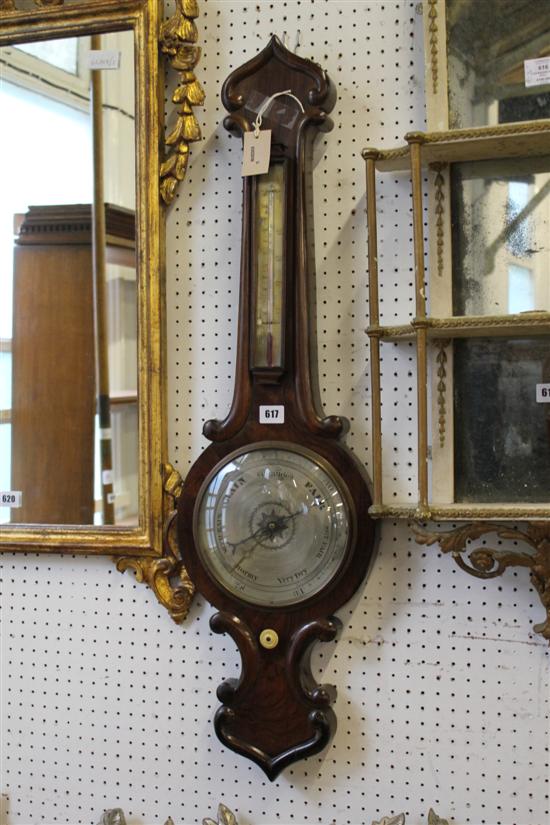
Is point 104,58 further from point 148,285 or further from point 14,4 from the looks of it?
point 148,285

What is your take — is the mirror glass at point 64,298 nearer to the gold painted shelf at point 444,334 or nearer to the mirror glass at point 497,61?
the gold painted shelf at point 444,334

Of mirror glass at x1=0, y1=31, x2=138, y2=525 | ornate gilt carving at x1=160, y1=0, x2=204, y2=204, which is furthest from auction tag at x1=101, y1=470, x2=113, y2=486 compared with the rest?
ornate gilt carving at x1=160, y1=0, x2=204, y2=204

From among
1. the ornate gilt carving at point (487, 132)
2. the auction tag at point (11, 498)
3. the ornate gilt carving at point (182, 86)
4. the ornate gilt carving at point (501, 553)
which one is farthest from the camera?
the auction tag at point (11, 498)

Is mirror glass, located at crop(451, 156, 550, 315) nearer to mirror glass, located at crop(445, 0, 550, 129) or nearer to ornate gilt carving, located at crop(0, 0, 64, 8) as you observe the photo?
mirror glass, located at crop(445, 0, 550, 129)

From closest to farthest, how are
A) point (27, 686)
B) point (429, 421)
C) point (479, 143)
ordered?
point (479, 143) → point (429, 421) → point (27, 686)

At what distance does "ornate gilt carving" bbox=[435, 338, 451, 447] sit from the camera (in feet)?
4.25

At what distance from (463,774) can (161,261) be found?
0.93 meters

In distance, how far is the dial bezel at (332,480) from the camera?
1.30 meters

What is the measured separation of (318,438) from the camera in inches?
52.2

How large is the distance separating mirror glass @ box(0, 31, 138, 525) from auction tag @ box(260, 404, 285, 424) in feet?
0.79

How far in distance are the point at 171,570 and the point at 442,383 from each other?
530mm

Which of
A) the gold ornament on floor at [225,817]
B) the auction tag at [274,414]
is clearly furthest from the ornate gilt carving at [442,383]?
the gold ornament on floor at [225,817]

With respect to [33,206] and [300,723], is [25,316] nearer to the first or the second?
[33,206]

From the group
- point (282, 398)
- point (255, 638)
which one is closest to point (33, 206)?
point (282, 398)
